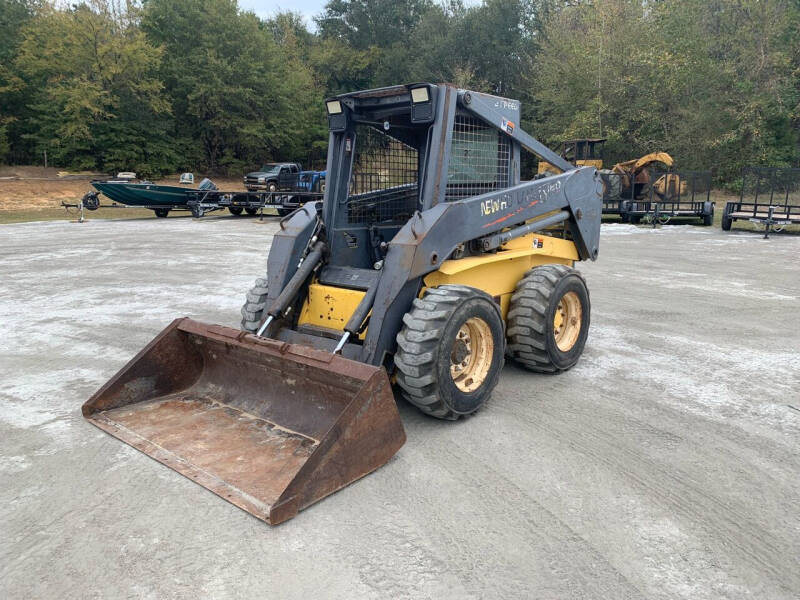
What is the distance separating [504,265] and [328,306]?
1.50 metres

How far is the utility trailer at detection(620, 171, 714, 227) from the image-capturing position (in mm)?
19844

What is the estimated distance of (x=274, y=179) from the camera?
2856cm

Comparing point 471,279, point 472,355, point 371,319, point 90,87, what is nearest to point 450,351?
point 472,355

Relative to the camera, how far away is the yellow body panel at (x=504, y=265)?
4.53 m

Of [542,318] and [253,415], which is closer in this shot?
[253,415]

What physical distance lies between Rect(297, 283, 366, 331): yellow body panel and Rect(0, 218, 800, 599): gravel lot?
0.88m

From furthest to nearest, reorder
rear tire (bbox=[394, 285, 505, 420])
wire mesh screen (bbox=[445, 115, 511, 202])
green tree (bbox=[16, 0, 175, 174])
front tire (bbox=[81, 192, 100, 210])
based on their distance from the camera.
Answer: green tree (bbox=[16, 0, 175, 174]) < front tire (bbox=[81, 192, 100, 210]) < wire mesh screen (bbox=[445, 115, 511, 202]) < rear tire (bbox=[394, 285, 505, 420])

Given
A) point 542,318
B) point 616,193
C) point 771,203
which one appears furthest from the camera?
point 616,193

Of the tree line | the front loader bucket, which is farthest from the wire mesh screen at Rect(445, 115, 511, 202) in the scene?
the tree line

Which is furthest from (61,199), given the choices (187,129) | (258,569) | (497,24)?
(497,24)

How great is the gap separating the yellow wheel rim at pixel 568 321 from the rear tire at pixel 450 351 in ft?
3.95

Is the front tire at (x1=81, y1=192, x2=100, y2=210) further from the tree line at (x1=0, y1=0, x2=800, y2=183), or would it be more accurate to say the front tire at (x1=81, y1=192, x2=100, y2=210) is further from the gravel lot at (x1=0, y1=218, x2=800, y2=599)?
the gravel lot at (x1=0, y1=218, x2=800, y2=599)

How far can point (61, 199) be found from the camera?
27.9 m

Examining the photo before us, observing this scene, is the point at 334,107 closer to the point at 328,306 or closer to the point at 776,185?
the point at 328,306
